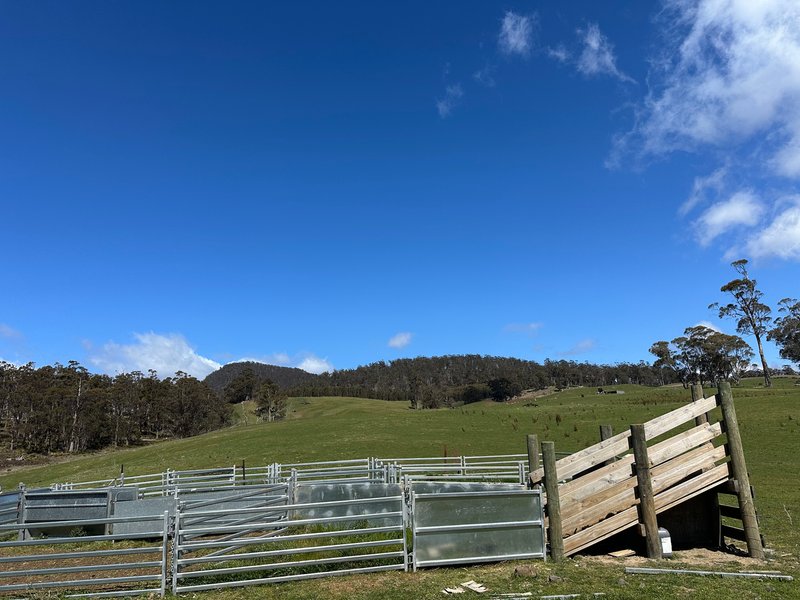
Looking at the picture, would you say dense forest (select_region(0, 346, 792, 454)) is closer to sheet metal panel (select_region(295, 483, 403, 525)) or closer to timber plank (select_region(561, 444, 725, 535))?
sheet metal panel (select_region(295, 483, 403, 525))

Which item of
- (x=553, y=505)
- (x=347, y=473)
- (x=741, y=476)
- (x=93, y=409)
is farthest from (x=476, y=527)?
(x=93, y=409)

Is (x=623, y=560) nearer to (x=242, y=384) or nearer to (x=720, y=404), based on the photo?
(x=720, y=404)

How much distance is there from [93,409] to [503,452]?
77954 millimetres

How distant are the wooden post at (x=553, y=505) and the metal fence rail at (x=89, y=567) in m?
6.73

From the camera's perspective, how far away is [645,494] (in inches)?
388

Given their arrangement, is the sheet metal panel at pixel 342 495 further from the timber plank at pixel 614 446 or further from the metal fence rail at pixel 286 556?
the timber plank at pixel 614 446

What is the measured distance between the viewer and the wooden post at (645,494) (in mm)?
9750

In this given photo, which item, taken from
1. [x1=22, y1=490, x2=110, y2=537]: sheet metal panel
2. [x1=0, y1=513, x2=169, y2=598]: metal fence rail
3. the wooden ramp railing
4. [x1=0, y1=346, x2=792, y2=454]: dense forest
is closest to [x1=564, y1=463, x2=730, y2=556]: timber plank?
the wooden ramp railing

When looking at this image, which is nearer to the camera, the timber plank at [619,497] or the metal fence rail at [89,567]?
the metal fence rail at [89,567]

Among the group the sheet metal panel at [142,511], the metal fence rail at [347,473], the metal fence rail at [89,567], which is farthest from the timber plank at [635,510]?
the sheet metal panel at [142,511]

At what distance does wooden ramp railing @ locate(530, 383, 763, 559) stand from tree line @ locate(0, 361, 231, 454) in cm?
9194

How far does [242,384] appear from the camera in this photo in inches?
5915

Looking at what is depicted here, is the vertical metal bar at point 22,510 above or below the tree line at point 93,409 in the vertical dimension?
below

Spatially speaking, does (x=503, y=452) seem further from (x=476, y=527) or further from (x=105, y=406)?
(x=105, y=406)
